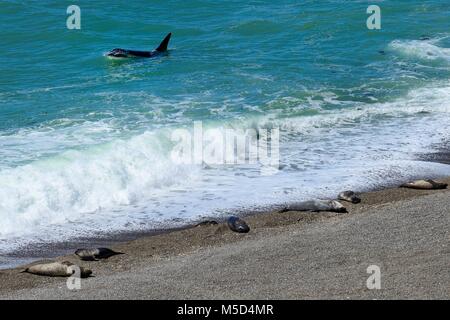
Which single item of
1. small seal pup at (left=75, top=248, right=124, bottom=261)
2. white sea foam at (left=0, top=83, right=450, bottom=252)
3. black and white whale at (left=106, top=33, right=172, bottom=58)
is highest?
black and white whale at (left=106, top=33, right=172, bottom=58)

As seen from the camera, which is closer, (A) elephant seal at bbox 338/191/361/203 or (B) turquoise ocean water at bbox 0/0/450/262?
(A) elephant seal at bbox 338/191/361/203

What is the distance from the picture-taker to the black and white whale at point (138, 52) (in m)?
21.7

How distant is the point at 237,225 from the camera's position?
38.0ft

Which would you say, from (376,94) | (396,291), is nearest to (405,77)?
(376,94)

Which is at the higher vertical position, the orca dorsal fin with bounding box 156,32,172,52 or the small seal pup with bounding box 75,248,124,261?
the orca dorsal fin with bounding box 156,32,172,52

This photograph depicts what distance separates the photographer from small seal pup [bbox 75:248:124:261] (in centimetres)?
1063

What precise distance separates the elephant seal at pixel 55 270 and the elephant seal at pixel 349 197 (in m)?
4.01

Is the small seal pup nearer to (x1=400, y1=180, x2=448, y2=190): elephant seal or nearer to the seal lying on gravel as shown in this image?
the seal lying on gravel

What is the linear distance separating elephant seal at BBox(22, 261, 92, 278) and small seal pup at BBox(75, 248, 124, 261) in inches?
15.8

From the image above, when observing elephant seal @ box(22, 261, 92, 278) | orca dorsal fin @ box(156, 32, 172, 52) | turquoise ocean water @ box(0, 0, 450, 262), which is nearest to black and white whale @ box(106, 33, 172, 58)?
orca dorsal fin @ box(156, 32, 172, 52)

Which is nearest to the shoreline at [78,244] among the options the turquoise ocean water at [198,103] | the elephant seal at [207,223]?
the elephant seal at [207,223]

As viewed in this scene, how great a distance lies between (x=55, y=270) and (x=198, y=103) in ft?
27.4

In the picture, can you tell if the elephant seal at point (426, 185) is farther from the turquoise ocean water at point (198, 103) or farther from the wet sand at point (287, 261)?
the turquoise ocean water at point (198, 103)

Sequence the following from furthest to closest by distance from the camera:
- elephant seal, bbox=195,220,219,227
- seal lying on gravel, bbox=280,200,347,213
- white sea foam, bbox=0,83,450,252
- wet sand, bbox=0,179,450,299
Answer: white sea foam, bbox=0,83,450,252, seal lying on gravel, bbox=280,200,347,213, elephant seal, bbox=195,220,219,227, wet sand, bbox=0,179,450,299
